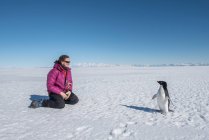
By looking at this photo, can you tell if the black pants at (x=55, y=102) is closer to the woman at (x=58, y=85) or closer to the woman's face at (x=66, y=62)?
the woman at (x=58, y=85)

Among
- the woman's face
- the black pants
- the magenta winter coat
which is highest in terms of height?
the woman's face

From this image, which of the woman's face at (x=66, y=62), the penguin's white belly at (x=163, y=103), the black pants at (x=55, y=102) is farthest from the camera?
the woman's face at (x=66, y=62)

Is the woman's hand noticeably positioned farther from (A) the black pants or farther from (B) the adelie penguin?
(B) the adelie penguin

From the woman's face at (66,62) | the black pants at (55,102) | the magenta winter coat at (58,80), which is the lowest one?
the black pants at (55,102)

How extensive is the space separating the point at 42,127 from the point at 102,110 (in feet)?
5.88

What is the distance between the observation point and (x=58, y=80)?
5523mm

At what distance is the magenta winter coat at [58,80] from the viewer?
17.8ft

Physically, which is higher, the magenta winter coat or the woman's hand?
the magenta winter coat

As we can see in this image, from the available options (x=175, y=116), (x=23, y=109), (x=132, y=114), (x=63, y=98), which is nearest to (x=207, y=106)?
(x=175, y=116)

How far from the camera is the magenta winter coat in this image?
542 centimetres

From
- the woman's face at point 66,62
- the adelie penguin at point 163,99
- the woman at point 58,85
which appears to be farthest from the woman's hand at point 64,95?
the adelie penguin at point 163,99

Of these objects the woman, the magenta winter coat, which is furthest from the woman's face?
the magenta winter coat

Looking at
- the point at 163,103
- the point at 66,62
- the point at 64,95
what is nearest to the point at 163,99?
the point at 163,103

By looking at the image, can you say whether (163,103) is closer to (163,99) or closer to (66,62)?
(163,99)
